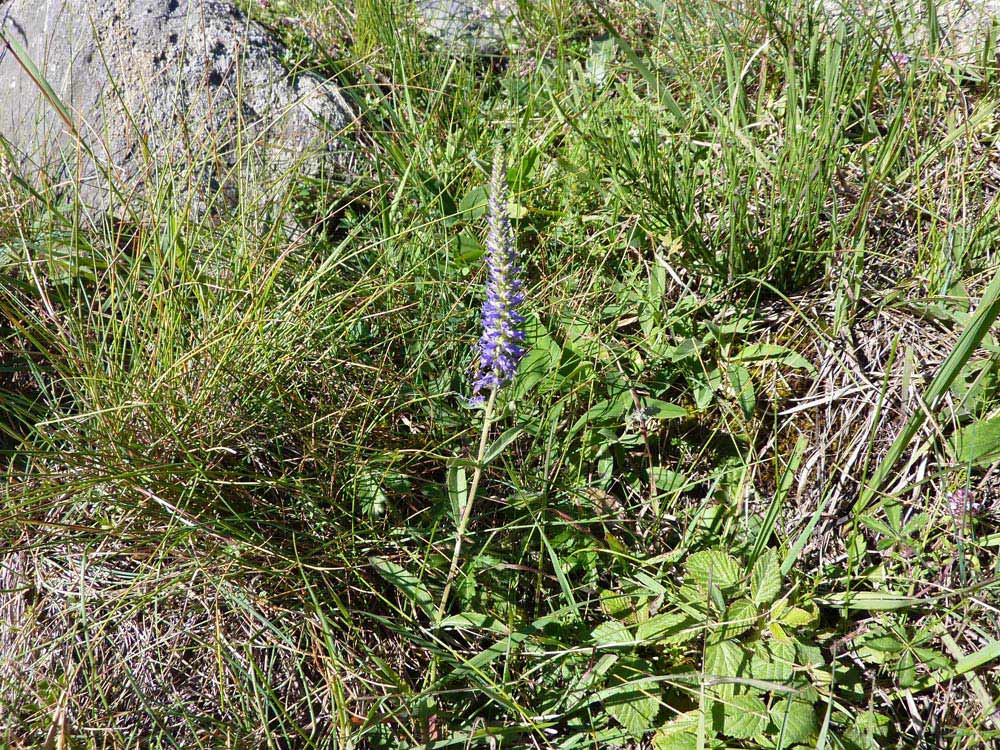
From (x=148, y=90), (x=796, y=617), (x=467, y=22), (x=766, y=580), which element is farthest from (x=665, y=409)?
(x=467, y=22)

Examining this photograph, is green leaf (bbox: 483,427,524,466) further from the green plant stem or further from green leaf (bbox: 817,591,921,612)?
green leaf (bbox: 817,591,921,612)

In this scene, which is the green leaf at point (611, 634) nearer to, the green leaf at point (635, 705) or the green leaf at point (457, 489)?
the green leaf at point (635, 705)

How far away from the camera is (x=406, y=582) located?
1859 millimetres

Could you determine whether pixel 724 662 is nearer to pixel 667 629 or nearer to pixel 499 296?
pixel 667 629

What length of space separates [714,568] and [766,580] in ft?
0.42

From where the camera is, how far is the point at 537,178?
257 centimetres

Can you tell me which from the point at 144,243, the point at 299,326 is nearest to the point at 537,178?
the point at 299,326

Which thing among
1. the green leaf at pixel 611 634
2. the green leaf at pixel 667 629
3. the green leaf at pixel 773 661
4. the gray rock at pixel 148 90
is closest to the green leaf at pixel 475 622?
the green leaf at pixel 611 634

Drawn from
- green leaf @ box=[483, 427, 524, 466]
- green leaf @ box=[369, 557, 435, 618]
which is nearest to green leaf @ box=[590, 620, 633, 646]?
green leaf @ box=[369, 557, 435, 618]

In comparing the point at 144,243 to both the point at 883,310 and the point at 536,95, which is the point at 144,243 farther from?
the point at 883,310

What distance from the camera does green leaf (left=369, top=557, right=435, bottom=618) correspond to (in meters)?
1.84

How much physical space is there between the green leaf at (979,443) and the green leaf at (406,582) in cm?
136

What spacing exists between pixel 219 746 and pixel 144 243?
1320mm

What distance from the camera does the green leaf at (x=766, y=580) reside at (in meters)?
1.75
